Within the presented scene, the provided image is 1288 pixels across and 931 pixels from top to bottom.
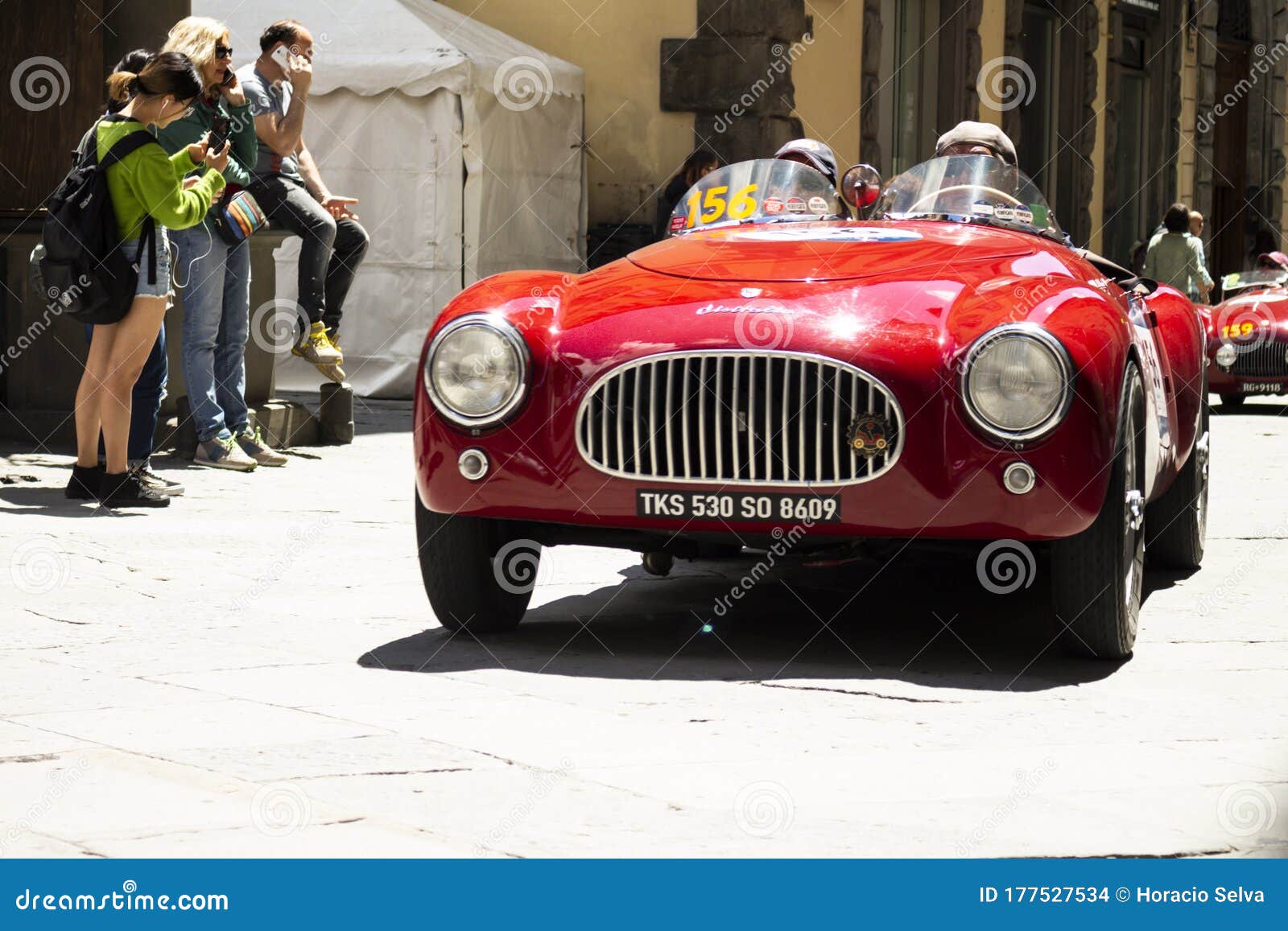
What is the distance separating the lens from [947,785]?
405 cm

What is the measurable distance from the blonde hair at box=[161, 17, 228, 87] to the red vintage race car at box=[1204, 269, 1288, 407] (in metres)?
8.91

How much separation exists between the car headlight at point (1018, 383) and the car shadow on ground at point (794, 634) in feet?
1.56

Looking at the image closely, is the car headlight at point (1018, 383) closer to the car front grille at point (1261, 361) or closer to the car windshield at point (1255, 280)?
the car front grille at point (1261, 361)

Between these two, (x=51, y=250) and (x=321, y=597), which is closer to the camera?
(x=321, y=597)

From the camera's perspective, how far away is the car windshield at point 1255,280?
53.2ft

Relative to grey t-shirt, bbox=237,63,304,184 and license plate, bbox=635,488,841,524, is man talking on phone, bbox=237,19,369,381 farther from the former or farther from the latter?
license plate, bbox=635,488,841,524

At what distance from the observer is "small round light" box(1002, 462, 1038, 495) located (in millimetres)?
5078

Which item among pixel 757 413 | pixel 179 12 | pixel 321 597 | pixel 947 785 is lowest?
pixel 321 597

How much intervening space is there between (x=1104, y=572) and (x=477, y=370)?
1.65 meters

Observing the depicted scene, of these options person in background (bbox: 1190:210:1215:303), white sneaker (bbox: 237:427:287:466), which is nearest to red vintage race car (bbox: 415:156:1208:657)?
white sneaker (bbox: 237:427:287:466)

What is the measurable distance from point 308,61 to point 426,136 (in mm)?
3808

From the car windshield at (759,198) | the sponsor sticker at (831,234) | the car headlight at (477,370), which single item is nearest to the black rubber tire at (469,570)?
the car headlight at (477,370)

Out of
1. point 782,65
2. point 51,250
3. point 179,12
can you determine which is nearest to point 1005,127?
point 782,65

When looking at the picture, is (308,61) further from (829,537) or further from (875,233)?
(829,537)
